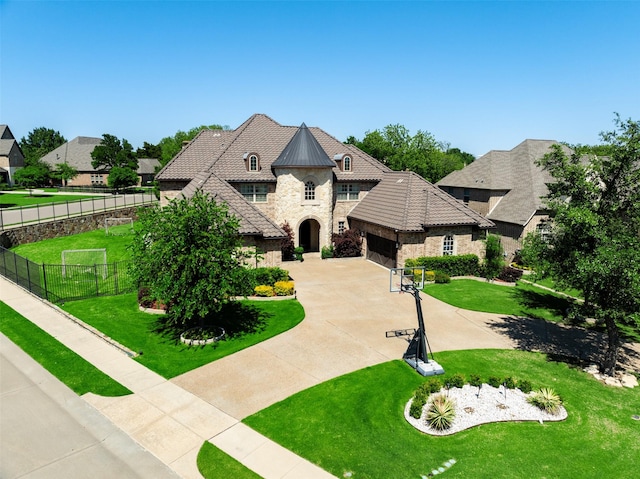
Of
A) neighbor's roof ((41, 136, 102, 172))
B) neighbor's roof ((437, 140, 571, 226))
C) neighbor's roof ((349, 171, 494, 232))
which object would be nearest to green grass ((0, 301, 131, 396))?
neighbor's roof ((349, 171, 494, 232))

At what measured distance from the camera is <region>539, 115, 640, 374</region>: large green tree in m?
14.4

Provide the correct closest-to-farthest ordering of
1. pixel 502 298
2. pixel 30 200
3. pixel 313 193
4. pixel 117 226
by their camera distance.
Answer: pixel 502 298
pixel 313 193
pixel 117 226
pixel 30 200

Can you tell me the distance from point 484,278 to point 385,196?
31.4ft

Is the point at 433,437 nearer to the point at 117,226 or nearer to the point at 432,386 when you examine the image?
the point at 432,386

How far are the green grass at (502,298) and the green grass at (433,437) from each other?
7.82 meters

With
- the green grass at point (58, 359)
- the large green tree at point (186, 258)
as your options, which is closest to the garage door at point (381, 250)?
the large green tree at point (186, 258)

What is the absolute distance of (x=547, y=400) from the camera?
13547 millimetres

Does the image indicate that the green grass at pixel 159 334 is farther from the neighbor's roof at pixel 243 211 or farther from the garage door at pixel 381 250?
the garage door at pixel 381 250

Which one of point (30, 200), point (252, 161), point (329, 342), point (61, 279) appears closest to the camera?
point (329, 342)

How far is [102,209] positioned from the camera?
1811 inches

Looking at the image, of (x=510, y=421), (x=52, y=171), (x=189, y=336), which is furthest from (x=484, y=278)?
(x=52, y=171)

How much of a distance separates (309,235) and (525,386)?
24.6 metres

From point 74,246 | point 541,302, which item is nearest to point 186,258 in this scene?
point 541,302

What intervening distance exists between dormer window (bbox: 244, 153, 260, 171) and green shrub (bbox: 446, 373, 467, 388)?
936 inches
